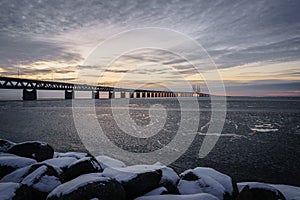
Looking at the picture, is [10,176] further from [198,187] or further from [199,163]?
[199,163]

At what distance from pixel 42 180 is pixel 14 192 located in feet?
2.30

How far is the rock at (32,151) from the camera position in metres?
6.17

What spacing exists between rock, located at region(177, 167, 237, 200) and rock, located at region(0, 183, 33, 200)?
318 centimetres

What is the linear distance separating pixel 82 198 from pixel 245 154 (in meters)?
8.12

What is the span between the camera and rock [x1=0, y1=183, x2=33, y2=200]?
3528 millimetres

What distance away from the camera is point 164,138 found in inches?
507

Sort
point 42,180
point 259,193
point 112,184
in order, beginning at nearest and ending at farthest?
point 112,184 < point 259,193 < point 42,180

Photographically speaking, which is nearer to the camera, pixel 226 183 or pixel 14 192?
pixel 14 192

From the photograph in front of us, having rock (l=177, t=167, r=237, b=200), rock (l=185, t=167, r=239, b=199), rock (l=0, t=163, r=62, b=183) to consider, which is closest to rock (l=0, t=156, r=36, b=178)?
rock (l=0, t=163, r=62, b=183)

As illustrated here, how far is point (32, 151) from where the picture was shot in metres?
6.25

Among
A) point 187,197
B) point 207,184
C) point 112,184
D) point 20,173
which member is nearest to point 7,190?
point 20,173

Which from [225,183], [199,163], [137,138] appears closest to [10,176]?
[225,183]

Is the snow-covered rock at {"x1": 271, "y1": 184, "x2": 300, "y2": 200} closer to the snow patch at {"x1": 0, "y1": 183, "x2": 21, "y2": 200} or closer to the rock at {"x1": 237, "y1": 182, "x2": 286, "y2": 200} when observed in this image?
the rock at {"x1": 237, "y1": 182, "x2": 286, "y2": 200}

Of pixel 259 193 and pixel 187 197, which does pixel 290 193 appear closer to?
pixel 259 193
